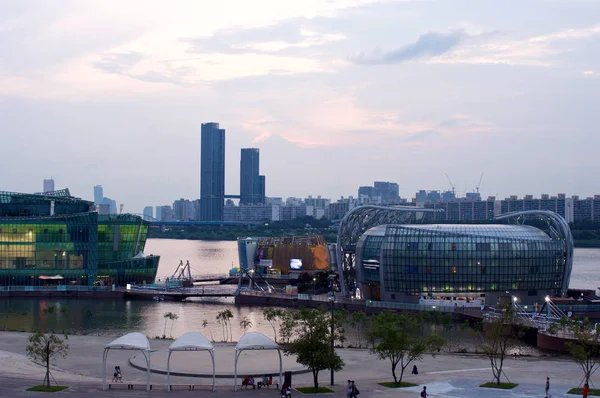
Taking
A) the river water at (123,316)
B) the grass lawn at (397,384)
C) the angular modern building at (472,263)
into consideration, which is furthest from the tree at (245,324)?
the grass lawn at (397,384)

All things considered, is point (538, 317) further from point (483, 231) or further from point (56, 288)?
point (56, 288)

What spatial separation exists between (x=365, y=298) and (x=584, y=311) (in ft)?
80.2

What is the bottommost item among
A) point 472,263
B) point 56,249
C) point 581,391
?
point 581,391

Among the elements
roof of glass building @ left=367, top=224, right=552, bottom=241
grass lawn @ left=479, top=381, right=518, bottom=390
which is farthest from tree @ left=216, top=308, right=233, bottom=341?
grass lawn @ left=479, top=381, right=518, bottom=390

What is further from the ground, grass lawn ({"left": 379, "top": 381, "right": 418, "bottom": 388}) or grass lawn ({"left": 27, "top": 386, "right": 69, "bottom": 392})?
grass lawn ({"left": 27, "top": 386, "right": 69, "bottom": 392})

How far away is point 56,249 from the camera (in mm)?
107812

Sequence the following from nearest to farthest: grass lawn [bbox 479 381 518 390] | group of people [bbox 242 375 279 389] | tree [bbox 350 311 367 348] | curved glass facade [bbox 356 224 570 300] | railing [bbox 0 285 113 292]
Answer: grass lawn [bbox 479 381 518 390]
group of people [bbox 242 375 279 389]
tree [bbox 350 311 367 348]
curved glass facade [bbox 356 224 570 300]
railing [bbox 0 285 113 292]

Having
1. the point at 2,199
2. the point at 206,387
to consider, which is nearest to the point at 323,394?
the point at 206,387

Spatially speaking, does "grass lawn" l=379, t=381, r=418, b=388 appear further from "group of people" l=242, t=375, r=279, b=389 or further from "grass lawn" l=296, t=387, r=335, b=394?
"group of people" l=242, t=375, r=279, b=389

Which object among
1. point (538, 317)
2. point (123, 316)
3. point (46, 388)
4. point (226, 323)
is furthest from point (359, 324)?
point (46, 388)

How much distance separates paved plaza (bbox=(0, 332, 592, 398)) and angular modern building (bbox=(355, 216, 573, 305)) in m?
32.8

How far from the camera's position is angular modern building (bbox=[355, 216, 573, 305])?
3401 inches

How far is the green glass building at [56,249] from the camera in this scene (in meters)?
107

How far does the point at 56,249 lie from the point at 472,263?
172 ft
